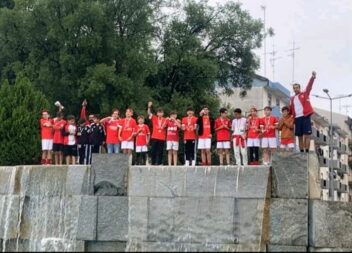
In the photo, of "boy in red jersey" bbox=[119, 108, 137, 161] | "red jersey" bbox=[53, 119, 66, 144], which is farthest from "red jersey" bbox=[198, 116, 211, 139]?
"red jersey" bbox=[53, 119, 66, 144]

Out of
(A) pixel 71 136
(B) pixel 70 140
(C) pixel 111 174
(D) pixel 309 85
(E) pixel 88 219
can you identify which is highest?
(D) pixel 309 85

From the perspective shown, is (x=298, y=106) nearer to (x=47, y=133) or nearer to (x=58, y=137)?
(x=58, y=137)

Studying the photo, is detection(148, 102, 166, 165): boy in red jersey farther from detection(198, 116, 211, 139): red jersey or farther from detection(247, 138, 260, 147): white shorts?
detection(247, 138, 260, 147): white shorts

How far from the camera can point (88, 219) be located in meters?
15.9

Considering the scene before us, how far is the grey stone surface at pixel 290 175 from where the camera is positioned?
48.0 feet

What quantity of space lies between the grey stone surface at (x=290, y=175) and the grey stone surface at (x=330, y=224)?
39cm

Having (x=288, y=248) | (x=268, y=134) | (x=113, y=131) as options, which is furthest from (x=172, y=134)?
(x=288, y=248)

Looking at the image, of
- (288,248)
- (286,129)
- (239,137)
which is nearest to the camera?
(288,248)

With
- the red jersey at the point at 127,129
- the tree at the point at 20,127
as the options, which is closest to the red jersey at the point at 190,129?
the red jersey at the point at 127,129

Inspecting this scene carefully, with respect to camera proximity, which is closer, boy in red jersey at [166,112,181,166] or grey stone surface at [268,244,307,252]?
grey stone surface at [268,244,307,252]

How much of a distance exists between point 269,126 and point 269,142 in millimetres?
387

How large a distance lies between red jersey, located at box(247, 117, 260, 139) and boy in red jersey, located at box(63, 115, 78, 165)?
4824 millimetres

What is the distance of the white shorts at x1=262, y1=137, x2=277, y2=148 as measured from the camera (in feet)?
56.9

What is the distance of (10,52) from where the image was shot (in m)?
30.2
